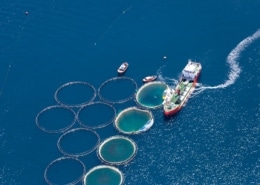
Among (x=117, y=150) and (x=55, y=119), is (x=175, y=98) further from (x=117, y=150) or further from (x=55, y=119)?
(x=55, y=119)

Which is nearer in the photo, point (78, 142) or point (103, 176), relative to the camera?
point (103, 176)

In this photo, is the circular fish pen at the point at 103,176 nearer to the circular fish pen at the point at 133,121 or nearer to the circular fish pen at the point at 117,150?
the circular fish pen at the point at 117,150

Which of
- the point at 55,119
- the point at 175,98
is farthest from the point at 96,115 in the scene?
Result: the point at 175,98

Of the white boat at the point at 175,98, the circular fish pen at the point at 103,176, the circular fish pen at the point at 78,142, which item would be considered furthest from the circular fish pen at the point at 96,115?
the white boat at the point at 175,98

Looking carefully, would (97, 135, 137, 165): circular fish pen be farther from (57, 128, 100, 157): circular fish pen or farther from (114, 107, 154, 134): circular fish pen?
(114, 107, 154, 134): circular fish pen

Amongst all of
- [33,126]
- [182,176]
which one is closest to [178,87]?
[182,176]
